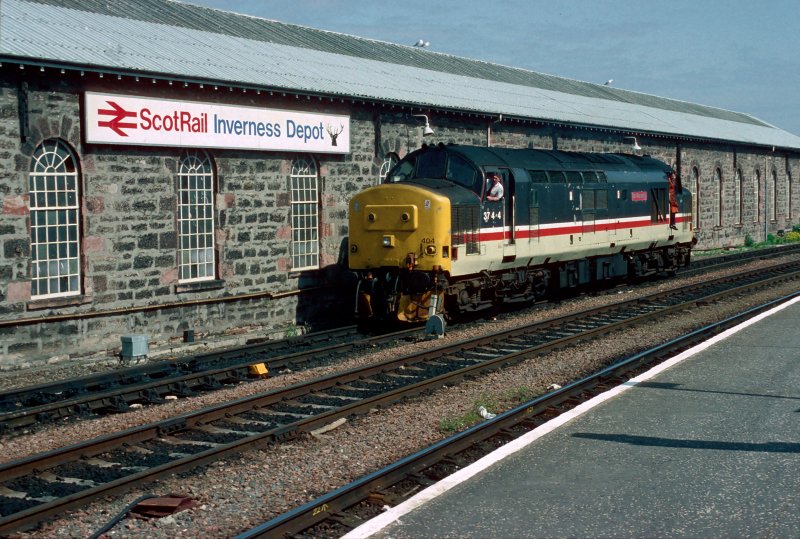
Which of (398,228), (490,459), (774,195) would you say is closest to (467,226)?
(398,228)

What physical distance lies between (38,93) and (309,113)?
6224 millimetres

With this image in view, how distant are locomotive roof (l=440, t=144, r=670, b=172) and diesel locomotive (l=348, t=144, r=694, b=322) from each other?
39 mm

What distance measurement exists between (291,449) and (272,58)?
1393 centimetres

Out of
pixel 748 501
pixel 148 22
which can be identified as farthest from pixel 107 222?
pixel 748 501

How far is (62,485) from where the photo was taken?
Result: 311 inches

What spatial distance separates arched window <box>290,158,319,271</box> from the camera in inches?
775

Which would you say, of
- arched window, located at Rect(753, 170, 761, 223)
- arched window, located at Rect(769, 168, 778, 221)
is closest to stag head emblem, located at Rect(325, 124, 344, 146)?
arched window, located at Rect(753, 170, 761, 223)

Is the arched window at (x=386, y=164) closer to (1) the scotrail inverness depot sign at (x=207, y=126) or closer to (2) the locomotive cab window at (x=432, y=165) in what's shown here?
(1) the scotrail inverness depot sign at (x=207, y=126)

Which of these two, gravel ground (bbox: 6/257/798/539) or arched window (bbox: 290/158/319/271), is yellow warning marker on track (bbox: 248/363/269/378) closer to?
gravel ground (bbox: 6/257/798/539)

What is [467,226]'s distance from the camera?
56.3 ft

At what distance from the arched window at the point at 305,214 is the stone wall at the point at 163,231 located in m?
0.20

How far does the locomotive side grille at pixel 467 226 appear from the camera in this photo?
663 inches

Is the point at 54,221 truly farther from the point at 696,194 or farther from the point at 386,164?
the point at 696,194

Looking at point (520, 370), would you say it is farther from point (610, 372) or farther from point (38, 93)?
point (38, 93)
